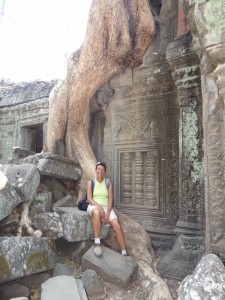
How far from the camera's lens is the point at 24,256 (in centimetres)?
288

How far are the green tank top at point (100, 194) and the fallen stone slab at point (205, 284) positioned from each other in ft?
5.61

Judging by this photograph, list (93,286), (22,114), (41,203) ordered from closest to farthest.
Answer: (93,286)
(41,203)
(22,114)

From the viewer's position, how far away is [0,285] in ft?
9.24

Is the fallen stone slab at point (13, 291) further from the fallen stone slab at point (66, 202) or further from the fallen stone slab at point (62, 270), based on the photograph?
the fallen stone slab at point (66, 202)

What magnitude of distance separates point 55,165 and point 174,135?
163 centimetres

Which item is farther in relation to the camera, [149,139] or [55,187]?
[149,139]

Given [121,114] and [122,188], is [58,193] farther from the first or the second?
[121,114]

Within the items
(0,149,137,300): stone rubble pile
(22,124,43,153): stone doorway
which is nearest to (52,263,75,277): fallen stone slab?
(0,149,137,300): stone rubble pile

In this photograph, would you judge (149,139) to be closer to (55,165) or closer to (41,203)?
(55,165)

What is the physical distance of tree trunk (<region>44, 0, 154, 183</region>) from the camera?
14.7ft

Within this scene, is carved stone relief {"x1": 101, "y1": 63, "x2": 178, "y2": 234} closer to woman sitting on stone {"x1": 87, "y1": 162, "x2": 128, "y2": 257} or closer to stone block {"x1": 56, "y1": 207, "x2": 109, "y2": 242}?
woman sitting on stone {"x1": 87, "y1": 162, "x2": 128, "y2": 257}

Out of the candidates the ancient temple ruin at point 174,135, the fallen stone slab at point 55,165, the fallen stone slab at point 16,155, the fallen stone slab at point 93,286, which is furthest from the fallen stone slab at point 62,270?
the fallen stone slab at point 16,155

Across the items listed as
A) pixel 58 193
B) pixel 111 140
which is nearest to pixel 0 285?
pixel 58 193

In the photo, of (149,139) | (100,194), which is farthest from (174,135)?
(100,194)
